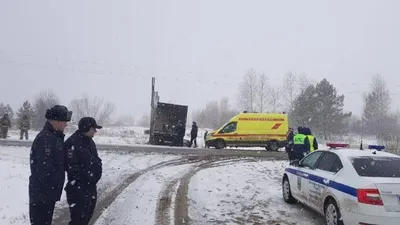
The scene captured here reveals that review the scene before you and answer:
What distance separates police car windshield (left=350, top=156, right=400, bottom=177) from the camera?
648 centimetres

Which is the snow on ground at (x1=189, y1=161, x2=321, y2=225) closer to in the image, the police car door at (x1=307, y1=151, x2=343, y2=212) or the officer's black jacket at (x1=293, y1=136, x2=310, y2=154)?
the police car door at (x1=307, y1=151, x2=343, y2=212)

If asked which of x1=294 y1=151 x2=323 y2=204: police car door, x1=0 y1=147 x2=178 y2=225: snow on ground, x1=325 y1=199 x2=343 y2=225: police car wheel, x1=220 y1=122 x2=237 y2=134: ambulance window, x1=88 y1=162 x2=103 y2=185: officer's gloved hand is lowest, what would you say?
x1=0 y1=147 x2=178 y2=225: snow on ground

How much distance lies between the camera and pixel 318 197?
7422 millimetres

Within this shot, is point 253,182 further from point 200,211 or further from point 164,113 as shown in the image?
point 164,113

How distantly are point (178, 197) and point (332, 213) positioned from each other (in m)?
3.94

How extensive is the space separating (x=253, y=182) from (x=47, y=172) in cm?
872

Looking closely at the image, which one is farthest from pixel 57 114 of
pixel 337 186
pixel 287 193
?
pixel 287 193

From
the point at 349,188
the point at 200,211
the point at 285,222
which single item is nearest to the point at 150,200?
the point at 200,211

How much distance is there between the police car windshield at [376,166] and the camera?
6480 millimetres

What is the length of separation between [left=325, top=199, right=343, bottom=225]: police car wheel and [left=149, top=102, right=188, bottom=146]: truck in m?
20.7

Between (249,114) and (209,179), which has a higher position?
(249,114)

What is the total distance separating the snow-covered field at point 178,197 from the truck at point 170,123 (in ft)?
39.1

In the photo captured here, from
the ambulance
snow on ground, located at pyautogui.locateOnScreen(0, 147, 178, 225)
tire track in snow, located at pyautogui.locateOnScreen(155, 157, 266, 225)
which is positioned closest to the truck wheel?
the ambulance

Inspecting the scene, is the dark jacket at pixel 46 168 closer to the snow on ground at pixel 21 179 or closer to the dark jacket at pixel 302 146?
the snow on ground at pixel 21 179
